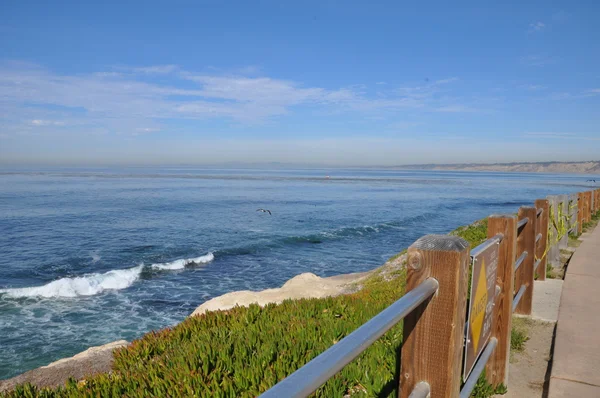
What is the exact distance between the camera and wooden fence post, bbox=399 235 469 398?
1918 millimetres

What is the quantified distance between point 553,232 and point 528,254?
135 inches

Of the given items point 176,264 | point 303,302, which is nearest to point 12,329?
point 176,264

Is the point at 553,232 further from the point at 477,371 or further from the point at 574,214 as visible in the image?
the point at 477,371

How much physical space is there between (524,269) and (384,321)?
203 inches

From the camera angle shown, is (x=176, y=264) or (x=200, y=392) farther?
(x=176, y=264)

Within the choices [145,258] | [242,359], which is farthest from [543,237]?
[145,258]

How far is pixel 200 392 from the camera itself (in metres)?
3.56

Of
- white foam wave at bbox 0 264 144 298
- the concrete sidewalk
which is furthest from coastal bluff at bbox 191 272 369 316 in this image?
the concrete sidewalk

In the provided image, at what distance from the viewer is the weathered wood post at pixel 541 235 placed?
6820 millimetres

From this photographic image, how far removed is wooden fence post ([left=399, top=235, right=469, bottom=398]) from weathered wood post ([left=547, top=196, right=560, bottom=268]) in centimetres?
733

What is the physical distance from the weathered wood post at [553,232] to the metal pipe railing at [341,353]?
300 inches

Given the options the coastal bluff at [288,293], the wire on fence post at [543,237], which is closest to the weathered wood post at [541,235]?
Result: the wire on fence post at [543,237]

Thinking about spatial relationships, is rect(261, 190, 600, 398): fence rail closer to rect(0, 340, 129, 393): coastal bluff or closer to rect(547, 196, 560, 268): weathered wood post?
rect(0, 340, 129, 393): coastal bluff

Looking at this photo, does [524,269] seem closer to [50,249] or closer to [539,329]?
[539,329]
